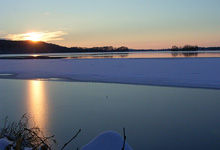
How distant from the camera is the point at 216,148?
3.47 meters

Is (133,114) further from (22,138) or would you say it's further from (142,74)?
(142,74)

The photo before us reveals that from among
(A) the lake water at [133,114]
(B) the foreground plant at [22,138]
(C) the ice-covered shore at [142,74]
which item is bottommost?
(C) the ice-covered shore at [142,74]

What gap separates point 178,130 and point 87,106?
98.0 inches

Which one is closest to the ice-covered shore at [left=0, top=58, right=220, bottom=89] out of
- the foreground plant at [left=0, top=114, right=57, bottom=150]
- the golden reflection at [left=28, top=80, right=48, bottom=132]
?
the golden reflection at [left=28, top=80, right=48, bottom=132]

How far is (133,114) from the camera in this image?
512cm

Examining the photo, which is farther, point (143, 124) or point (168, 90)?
Result: point (168, 90)

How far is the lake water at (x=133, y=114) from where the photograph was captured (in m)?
3.82

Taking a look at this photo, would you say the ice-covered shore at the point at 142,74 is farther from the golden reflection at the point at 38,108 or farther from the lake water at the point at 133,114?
the golden reflection at the point at 38,108

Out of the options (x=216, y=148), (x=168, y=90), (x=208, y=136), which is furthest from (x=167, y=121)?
(x=168, y=90)

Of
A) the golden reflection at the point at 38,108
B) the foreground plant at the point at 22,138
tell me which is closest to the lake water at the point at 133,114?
the golden reflection at the point at 38,108

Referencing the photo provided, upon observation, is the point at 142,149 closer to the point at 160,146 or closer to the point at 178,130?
the point at 160,146

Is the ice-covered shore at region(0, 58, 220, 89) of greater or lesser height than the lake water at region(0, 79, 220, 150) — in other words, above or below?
below

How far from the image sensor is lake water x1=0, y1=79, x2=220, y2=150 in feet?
12.5

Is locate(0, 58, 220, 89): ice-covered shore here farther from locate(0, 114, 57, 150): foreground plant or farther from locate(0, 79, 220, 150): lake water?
locate(0, 114, 57, 150): foreground plant
